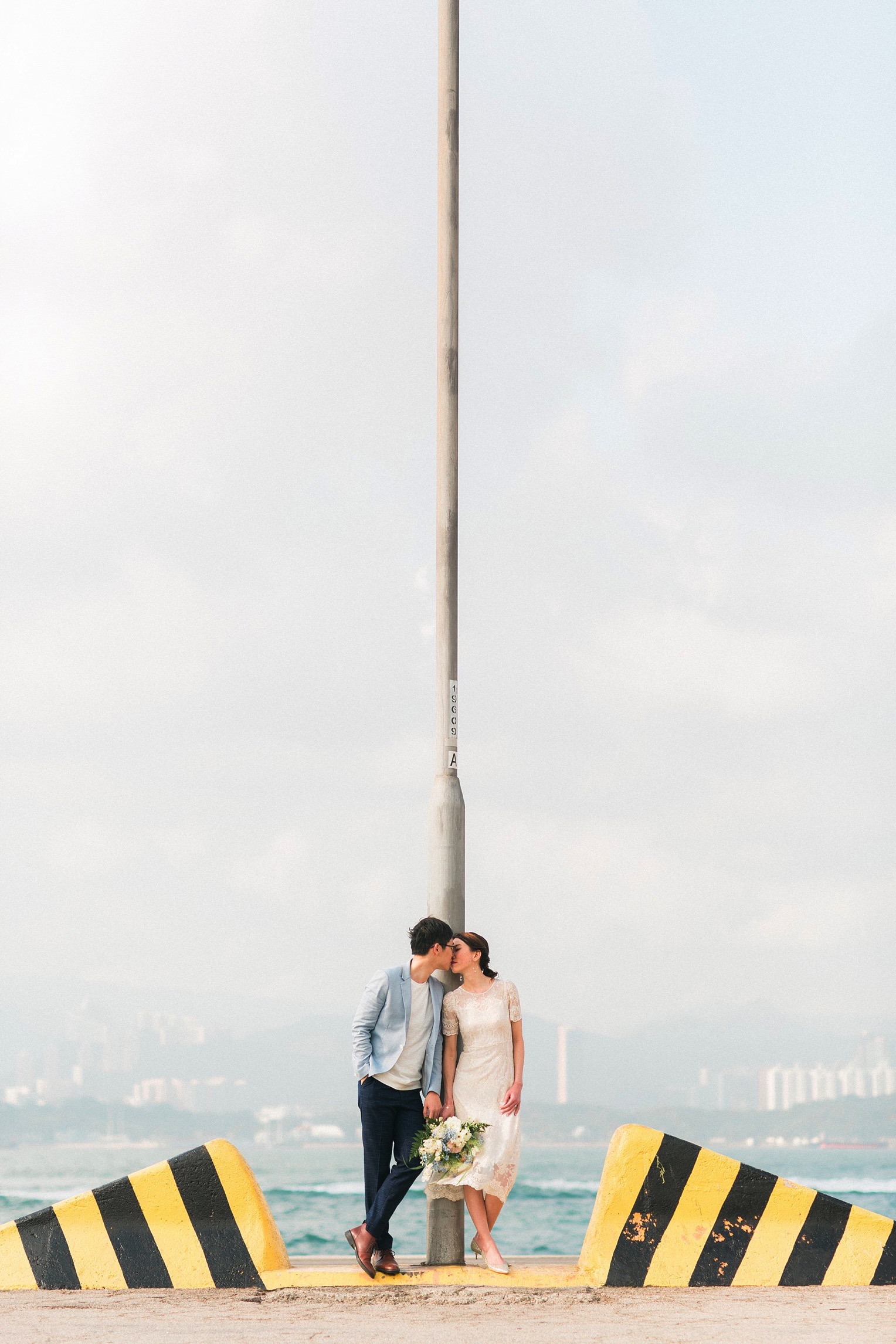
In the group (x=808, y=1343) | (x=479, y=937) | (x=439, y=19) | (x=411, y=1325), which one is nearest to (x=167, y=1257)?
(x=411, y=1325)

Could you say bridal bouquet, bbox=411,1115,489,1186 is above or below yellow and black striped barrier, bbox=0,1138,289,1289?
above

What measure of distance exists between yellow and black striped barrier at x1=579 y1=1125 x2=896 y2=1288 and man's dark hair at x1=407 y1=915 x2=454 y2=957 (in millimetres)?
1349

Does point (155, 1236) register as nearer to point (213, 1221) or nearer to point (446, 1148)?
point (213, 1221)

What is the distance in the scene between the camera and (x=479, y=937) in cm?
664

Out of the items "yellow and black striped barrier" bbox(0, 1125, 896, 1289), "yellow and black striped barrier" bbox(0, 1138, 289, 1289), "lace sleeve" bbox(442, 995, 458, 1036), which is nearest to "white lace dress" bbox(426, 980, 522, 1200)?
"lace sleeve" bbox(442, 995, 458, 1036)

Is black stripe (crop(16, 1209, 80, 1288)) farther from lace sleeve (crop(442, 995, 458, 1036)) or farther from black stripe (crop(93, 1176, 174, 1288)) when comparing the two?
lace sleeve (crop(442, 995, 458, 1036))

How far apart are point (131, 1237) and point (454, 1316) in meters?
1.74

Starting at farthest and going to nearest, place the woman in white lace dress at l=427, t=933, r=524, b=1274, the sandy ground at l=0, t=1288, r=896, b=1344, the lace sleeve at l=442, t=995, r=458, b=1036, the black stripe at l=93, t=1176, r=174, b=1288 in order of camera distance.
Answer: the lace sleeve at l=442, t=995, r=458, b=1036
the woman in white lace dress at l=427, t=933, r=524, b=1274
the black stripe at l=93, t=1176, r=174, b=1288
the sandy ground at l=0, t=1288, r=896, b=1344

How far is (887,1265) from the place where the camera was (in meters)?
6.21

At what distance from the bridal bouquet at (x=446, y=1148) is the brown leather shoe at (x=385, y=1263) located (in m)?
0.38

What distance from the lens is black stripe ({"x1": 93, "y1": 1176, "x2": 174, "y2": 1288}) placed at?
20.2ft

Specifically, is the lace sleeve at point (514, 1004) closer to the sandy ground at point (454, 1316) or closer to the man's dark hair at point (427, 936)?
the man's dark hair at point (427, 936)

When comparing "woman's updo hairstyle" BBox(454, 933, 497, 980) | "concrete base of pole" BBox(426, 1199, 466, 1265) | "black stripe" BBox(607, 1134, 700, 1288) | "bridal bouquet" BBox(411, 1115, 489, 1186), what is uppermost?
"woman's updo hairstyle" BBox(454, 933, 497, 980)

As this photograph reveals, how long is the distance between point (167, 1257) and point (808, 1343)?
3.03m
